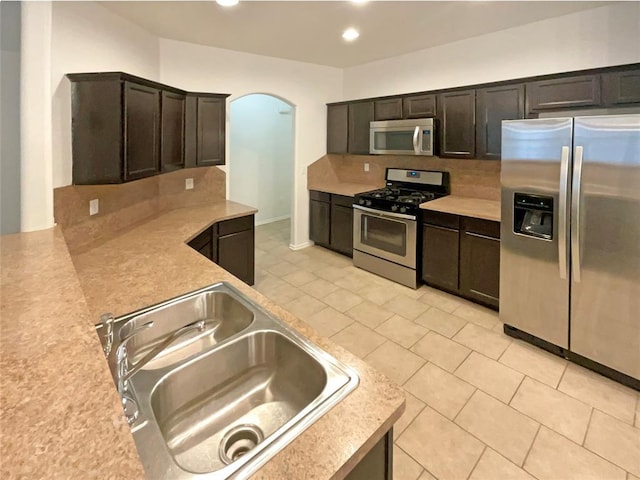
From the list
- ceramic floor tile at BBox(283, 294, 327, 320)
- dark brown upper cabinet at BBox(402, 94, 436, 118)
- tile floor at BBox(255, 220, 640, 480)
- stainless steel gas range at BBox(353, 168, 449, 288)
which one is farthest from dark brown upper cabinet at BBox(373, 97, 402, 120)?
ceramic floor tile at BBox(283, 294, 327, 320)

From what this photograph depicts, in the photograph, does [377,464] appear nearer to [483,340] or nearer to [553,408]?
[553,408]

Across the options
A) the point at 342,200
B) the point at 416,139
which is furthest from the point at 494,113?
the point at 342,200

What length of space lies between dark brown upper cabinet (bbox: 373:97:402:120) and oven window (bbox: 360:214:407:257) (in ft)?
4.19

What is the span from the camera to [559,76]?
9.84 feet

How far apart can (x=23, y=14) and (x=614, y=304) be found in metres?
3.96

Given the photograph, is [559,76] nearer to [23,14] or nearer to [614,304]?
[614,304]

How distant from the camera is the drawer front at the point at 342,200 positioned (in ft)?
15.3

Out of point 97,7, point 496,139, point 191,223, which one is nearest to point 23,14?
point 97,7

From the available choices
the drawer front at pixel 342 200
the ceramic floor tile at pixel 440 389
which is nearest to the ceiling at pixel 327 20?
the drawer front at pixel 342 200

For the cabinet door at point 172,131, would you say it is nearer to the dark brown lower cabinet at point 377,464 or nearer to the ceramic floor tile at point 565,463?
the dark brown lower cabinet at point 377,464

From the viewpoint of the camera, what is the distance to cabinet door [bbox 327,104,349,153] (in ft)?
16.3

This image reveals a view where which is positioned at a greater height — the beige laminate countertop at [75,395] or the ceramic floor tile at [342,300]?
the beige laminate countertop at [75,395]

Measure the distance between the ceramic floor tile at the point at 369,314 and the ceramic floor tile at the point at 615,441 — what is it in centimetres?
160

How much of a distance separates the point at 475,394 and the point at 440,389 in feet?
0.71
